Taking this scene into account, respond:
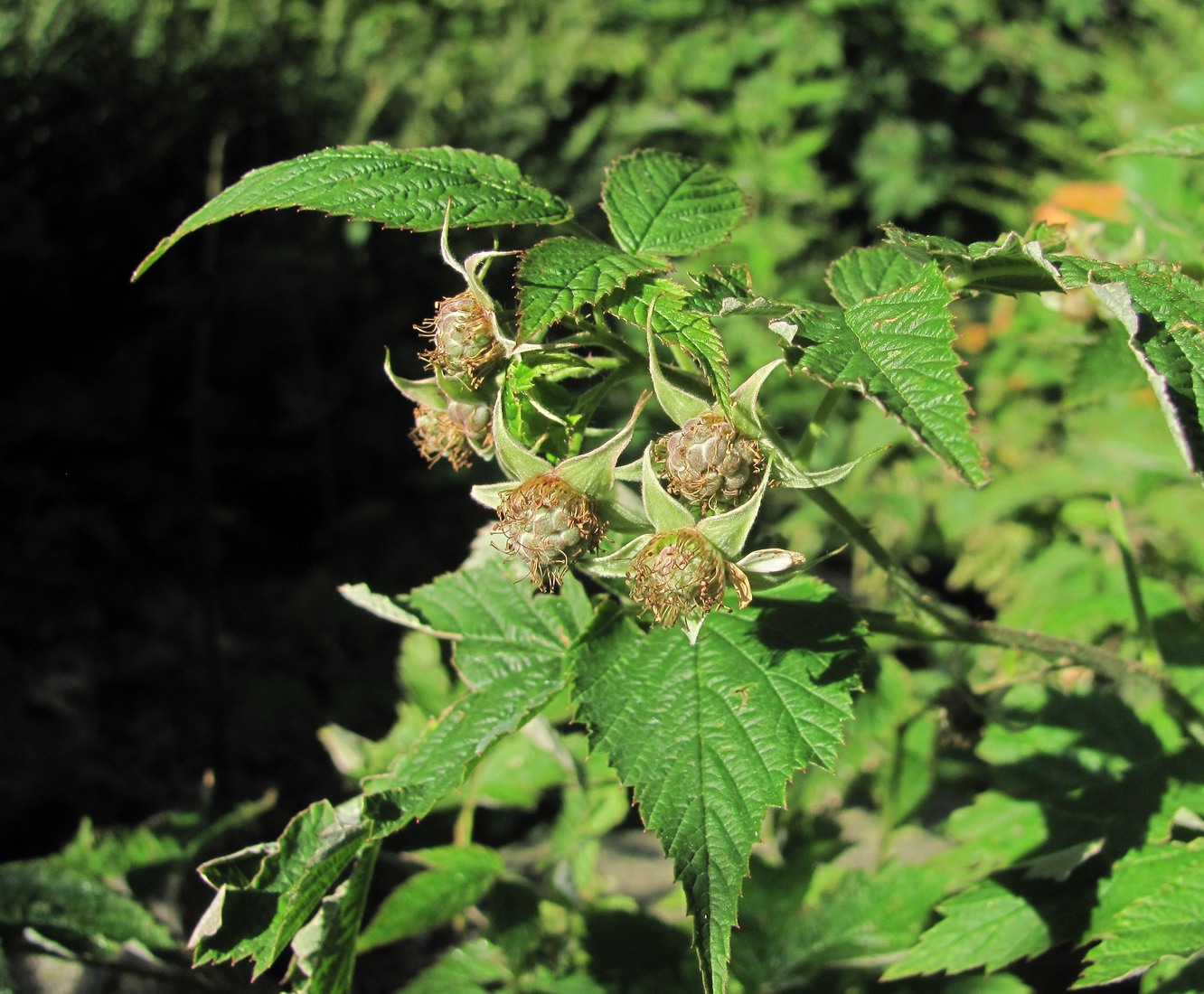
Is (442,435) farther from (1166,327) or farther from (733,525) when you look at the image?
(1166,327)

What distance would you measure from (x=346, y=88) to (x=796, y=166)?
6.20 ft

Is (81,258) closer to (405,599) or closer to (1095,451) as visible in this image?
(405,599)

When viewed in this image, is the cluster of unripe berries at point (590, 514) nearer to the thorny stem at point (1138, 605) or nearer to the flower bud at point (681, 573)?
the flower bud at point (681, 573)

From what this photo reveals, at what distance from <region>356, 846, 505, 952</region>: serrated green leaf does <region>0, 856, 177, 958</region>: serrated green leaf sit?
35cm

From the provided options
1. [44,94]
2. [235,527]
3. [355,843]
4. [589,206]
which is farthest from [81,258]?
[355,843]


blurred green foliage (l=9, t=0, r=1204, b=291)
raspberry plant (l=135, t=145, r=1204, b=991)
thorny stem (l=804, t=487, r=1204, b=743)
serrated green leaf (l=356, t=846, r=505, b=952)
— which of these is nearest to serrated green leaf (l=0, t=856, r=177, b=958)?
serrated green leaf (l=356, t=846, r=505, b=952)

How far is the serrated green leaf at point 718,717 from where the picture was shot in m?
0.91

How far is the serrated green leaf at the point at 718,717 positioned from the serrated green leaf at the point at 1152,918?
1.49ft

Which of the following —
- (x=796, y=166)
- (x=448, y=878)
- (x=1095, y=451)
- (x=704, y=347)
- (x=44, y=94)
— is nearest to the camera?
(x=704, y=347)

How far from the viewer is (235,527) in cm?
412

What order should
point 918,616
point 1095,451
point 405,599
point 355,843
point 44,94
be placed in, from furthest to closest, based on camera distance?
point 44,94
point 1095,451
point 405,599
point 918,616
point 355,843

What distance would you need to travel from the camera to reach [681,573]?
988 millimetres

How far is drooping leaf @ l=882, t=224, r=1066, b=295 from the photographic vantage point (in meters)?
0.90

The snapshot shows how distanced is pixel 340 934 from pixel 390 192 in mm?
765
